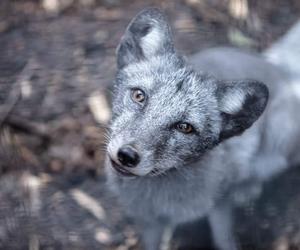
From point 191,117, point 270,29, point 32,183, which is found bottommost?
point 32,183

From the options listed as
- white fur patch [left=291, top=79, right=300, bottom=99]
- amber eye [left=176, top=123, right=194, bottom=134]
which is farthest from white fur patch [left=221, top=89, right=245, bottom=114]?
white fur patch [left=291, top=79, right=300, bottom=99]

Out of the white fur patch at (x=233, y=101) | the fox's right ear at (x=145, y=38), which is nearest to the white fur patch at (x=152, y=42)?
the fox's right ear at (x=145, y=38)

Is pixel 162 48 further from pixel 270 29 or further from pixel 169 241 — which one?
pixel 270 29

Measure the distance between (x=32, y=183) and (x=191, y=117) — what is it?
1281mm

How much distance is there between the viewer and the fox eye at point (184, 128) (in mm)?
2601

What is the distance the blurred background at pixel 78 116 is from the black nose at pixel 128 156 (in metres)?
0.70

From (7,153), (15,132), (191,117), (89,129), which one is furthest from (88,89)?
(191,117)

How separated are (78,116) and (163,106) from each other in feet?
4.35

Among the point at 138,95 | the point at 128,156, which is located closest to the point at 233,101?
the point at 138,95

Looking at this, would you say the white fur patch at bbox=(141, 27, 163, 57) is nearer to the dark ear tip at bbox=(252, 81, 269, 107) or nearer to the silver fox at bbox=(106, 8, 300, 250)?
the silver fox at bbox=(106, 8, 300, 250)

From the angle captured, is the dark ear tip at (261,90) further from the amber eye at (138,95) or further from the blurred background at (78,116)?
the blurred background at (78,116)

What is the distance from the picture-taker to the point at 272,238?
3287 mm

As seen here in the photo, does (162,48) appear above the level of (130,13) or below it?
above

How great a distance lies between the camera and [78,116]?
3.80 metres
